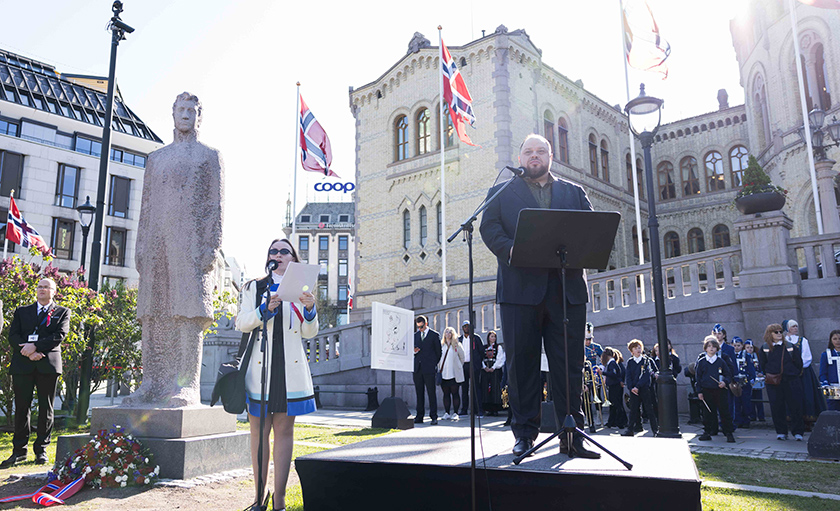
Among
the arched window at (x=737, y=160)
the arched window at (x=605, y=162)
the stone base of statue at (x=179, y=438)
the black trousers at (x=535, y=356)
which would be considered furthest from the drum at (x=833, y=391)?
the arched window at (x=737, y=160)

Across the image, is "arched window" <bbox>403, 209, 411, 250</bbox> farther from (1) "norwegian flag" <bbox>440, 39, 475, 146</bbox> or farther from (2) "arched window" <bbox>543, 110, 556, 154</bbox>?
(1) "norwegian flag" <bbox>440, 39, 475, 146</bbox>

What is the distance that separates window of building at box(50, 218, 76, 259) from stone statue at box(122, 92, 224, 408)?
3947 cm

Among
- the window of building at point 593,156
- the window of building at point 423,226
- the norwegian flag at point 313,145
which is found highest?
the window of building at point 593,156

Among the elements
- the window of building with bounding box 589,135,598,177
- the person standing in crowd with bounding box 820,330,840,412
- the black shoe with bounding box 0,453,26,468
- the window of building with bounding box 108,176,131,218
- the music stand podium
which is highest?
the window of building with bounding box 108,176,131,218

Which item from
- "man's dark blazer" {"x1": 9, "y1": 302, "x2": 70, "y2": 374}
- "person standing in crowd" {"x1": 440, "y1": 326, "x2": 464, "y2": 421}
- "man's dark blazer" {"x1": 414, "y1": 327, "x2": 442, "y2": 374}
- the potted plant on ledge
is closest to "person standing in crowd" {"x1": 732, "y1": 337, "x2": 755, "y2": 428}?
the potted plant on ledge

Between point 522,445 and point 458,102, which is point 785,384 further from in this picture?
point 458,102

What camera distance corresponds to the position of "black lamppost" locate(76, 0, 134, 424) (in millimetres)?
10867

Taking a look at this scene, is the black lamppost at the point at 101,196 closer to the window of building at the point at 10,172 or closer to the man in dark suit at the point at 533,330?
the man in dark suit at the point at 533,330

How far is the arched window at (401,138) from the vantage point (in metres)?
30.4

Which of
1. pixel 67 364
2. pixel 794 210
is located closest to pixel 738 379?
pixel 67 364

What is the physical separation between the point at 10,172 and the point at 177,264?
41.3m

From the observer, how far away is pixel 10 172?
39469 millimetres

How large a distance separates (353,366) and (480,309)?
4289 mm

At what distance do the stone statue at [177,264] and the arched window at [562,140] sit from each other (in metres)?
25.1
